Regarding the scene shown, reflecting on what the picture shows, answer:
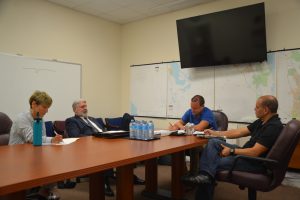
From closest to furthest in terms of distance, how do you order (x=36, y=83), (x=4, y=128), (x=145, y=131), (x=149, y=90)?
1. (x=145, y=131)
2. (x=4, y=128)
3. (x=36, y=83)
4. (x=149, y=90)

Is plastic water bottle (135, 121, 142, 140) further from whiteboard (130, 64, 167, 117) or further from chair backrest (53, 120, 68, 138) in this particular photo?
whiteboard (130, 64, 167, 117)

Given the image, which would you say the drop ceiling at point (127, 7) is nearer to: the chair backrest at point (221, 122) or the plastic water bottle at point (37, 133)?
the chair backrest at point (221, 122)

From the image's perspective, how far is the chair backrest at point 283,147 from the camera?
201 centimetres

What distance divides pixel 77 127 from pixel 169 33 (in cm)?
274

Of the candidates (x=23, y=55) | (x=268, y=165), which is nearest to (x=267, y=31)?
(x=268, y=165)

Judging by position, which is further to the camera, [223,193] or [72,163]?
[223,193]

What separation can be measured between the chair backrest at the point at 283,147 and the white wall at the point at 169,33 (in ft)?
7.22

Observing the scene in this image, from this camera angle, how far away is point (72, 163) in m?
1.47

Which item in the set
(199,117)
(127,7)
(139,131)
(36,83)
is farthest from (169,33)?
(139,131)

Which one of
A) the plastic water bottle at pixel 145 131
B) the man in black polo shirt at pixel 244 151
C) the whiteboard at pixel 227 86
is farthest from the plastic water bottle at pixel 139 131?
the whiteboard at pixel 227 86

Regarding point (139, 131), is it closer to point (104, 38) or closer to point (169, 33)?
point (169, 33)

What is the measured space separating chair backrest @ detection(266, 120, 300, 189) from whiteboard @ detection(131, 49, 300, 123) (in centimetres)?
192

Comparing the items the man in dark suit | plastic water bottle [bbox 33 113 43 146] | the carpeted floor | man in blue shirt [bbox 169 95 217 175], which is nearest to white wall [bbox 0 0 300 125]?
man in blue shirt [bbox 169 95 217 175]

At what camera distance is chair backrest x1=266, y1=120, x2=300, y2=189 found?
2006 millimetres
